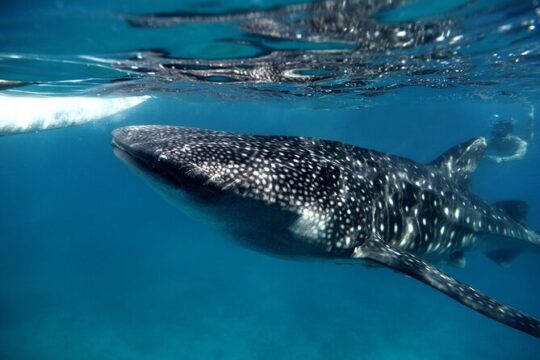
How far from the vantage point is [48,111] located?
47.1 ft

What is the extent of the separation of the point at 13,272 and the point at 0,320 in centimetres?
1045

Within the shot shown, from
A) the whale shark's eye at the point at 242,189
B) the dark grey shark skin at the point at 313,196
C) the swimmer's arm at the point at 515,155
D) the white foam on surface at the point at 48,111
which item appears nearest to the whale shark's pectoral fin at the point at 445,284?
the dark grey shark skin at the point at 313,196

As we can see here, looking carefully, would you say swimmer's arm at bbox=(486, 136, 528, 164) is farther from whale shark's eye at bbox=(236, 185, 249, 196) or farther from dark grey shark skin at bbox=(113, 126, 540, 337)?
whale shark's eye at bbox=(236, 185, 249, 196)

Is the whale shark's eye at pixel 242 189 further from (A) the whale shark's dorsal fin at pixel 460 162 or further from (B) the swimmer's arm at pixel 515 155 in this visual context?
(B) the swimmer's arm at pixel 515 155

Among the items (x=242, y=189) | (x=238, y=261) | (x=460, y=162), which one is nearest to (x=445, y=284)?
(x=242, y=189)

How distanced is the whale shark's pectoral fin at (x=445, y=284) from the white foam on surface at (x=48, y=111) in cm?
1113

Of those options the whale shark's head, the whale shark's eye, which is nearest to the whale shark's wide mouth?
the whale shark's head

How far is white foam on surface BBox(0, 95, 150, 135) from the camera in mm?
11898

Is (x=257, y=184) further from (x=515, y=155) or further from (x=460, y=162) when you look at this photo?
(x=515, y=155)

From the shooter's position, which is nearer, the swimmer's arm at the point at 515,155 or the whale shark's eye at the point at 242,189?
the whale shark's eye at the point at 242,189

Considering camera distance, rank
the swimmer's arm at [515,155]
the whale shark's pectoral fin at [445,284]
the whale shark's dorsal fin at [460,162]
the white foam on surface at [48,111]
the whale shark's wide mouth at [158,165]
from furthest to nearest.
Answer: the swimmer's arm at [515,155]
the white foam on surface at [48,111]
the whale shark's dorsal fin at [460,162]
the whale shark's pectoral fin at [445,284]
the whale shark's wide mouth at [158,165]

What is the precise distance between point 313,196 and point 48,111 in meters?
13.5

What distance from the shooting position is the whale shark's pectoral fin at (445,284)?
159 inches

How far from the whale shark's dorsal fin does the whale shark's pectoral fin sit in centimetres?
378
